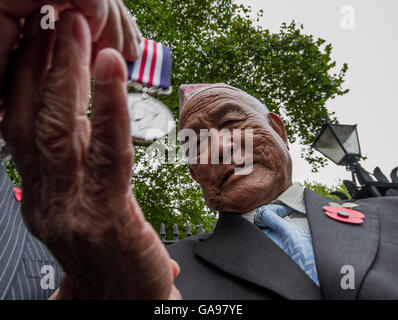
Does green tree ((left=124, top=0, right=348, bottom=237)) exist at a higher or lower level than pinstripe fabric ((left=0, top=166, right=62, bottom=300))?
higher

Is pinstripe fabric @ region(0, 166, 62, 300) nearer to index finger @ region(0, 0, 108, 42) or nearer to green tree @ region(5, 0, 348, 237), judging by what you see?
index finger @ region(0, 0, 108, 42)

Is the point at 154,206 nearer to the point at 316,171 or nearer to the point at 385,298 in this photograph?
the point at 316,171

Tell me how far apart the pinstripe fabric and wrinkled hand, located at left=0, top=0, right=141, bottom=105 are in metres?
1.37

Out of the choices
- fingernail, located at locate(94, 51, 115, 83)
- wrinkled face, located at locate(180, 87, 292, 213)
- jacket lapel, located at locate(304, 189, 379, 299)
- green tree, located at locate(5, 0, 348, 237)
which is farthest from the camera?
green tree, located at locate(5, 0, 348, 237)

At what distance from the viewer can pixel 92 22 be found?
70cm

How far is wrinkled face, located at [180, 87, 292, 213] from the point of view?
1736 mm

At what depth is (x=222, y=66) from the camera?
7324mm

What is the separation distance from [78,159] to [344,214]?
141 cm

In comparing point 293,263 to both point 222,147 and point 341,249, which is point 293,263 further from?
point 222,147

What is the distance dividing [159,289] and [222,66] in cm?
711

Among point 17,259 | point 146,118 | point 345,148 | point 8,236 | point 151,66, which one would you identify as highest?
point 151,66

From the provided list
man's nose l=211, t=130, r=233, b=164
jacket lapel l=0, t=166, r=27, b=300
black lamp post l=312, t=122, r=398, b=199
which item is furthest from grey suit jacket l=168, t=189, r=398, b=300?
black lamp post l=312, t=122, r=398, b=199

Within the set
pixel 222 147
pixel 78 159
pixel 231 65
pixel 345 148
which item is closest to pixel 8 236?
pixel 222 147

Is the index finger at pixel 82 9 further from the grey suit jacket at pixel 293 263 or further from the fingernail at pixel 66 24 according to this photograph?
the grey suit jacket at pixel 293 263
